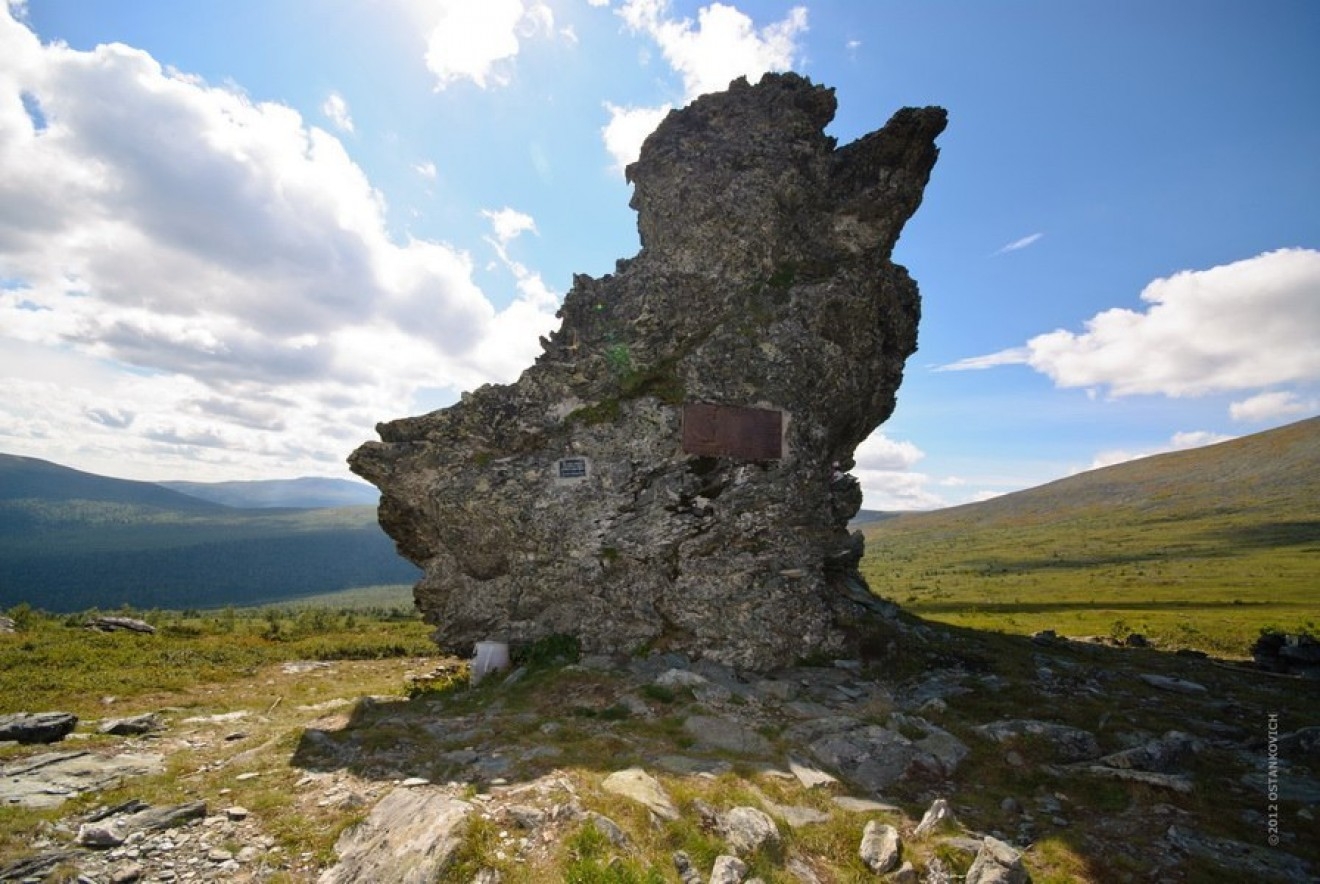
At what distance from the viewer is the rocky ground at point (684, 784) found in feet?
25.7

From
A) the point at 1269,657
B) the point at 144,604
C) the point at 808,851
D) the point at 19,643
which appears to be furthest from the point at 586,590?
the point at 144,604

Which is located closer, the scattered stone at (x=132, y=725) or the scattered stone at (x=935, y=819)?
the scattered stone at (x=935, y=819)

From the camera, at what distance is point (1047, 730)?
12.3m

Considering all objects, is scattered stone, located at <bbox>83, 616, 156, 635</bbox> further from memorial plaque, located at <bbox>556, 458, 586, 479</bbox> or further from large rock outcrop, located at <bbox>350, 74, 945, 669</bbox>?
memorial plaque, located at <bbox>556, 458, 586, 479</bbox>

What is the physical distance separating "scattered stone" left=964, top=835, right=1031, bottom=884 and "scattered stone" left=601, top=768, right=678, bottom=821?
3.87 meters

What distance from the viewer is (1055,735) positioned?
12172 millimetres

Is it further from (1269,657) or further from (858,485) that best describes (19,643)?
(1269,657)

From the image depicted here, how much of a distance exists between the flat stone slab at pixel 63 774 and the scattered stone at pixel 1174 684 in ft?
80.5

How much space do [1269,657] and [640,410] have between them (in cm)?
2655

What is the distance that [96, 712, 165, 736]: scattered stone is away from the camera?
13672mm

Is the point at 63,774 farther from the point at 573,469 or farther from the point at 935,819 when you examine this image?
the point at 935,819

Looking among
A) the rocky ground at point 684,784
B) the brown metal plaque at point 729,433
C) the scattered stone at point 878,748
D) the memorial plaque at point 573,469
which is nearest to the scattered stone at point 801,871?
the rocky ground at point 684,784

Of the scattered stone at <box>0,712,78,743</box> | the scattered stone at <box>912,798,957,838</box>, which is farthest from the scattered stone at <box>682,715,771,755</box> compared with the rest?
the scattered stone at <box>0,712,78,743</box>

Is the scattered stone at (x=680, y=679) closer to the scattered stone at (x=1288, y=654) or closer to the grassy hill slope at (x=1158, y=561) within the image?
the scattered stone at (x=1288, y=654)
